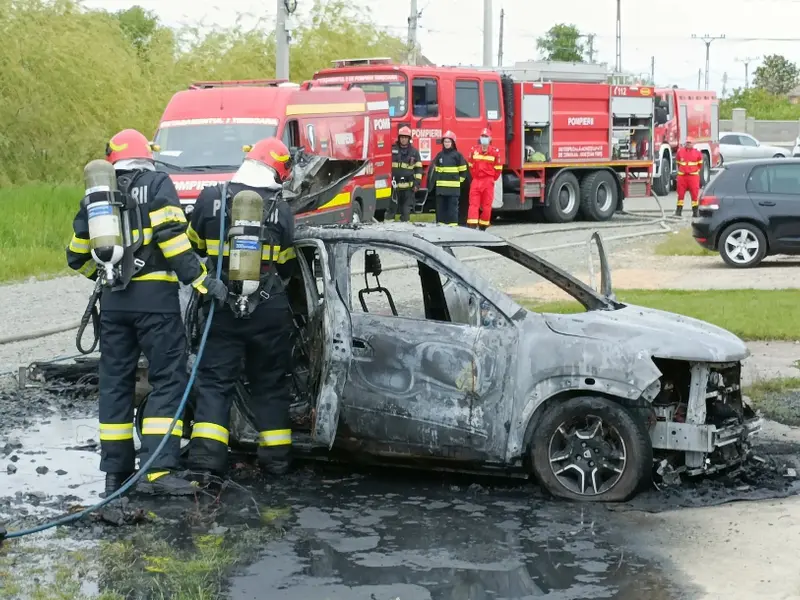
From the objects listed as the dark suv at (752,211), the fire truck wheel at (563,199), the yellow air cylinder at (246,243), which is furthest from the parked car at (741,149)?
the yellow air cylinder at (246,243)

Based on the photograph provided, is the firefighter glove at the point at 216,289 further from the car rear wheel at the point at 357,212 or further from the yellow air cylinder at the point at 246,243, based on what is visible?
the car rear wheel at the point at 357,212

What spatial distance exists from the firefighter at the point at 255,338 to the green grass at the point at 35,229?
36.7 feet

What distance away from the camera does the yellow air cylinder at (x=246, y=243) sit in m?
6.89

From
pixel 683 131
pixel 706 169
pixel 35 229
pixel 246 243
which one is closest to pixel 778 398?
pixel 246 243

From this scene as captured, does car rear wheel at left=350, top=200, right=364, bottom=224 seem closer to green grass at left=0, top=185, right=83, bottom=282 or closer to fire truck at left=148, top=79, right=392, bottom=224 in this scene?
fire truck at left=148, top=79, right=392, bottom=224

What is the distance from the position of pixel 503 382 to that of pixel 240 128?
11.3 m

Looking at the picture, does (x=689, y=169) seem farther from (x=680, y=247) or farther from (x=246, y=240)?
(x=246, y=240)

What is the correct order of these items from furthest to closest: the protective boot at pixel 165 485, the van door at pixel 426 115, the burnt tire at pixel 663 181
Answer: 1. the burnt tire at pixel 663 181
2. the van door at pixel 426 115
3. the protective boot at pixel 165 485

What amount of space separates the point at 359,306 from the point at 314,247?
1.40 ft

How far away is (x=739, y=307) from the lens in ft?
44.7

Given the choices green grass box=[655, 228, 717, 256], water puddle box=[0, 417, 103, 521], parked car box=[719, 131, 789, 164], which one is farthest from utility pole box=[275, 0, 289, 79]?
parked car box=[719, 131, 789, 164]

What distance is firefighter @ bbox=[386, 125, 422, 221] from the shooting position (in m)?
22.2

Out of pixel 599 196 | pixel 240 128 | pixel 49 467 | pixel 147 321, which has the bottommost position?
pixel 49 467

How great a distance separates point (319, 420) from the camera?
6965 millimetres
